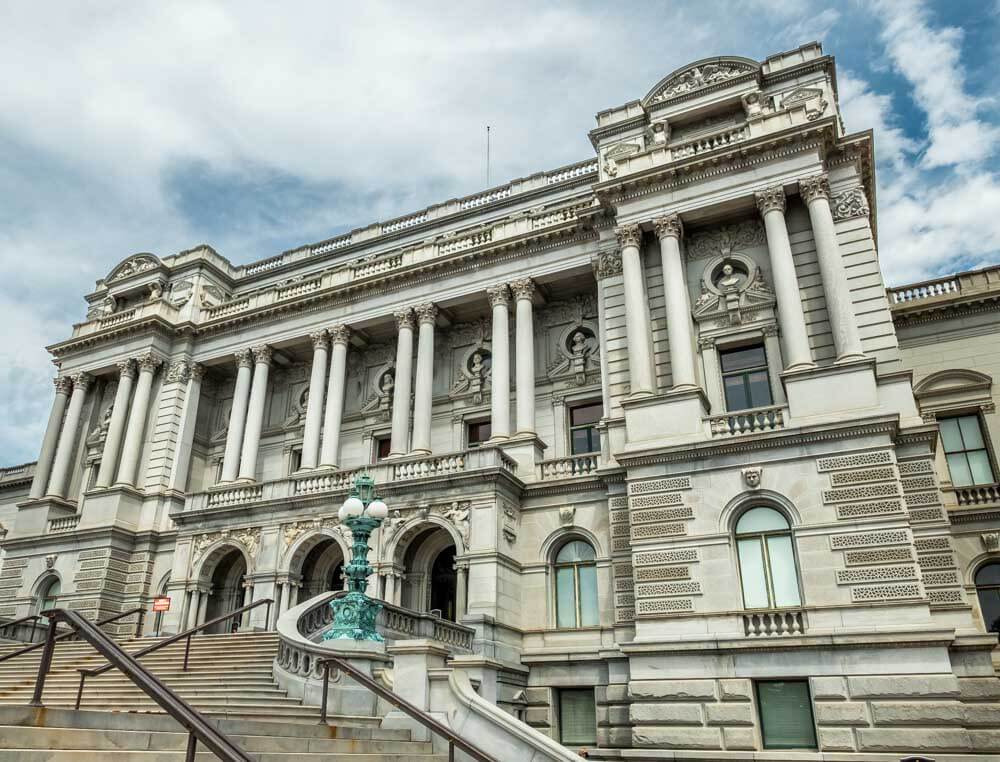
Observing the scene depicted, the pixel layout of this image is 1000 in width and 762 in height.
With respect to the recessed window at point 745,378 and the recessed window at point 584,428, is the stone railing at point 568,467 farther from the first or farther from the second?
the recessed window at point 745,378

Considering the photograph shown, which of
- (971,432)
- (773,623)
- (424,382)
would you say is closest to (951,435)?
(971,432)

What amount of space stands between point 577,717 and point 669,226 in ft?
52.3

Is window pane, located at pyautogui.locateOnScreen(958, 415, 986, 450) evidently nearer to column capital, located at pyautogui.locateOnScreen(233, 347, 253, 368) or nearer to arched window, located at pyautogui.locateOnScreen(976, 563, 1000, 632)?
arched window, located at pyautogui.locateOnScreen(976, 563, 1000, 632)

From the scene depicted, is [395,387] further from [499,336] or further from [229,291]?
[229,291]

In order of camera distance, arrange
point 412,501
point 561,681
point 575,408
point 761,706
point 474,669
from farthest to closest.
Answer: point 575,408 → point 412,501 → point 561,681 → point 761,706 → point 474,669

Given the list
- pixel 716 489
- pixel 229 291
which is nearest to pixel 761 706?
pixel 716 489

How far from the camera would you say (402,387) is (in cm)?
3172

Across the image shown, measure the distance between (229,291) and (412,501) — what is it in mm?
21669

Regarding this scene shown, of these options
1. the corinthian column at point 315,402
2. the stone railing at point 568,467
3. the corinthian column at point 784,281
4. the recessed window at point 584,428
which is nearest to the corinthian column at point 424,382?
the corinthian column at point 315,402

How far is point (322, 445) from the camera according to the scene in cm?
3316

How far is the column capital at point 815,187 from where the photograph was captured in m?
25.0

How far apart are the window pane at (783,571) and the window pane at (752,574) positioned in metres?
0.25

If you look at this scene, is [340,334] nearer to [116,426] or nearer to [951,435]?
[116,426]

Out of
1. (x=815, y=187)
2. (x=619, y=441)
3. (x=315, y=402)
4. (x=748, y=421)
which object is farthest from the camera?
(x=315, y=402)
